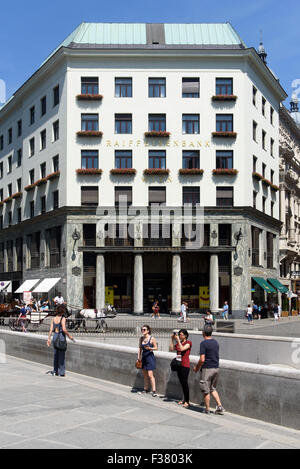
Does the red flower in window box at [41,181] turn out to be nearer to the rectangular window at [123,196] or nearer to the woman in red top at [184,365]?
the rectangular window at [123,196]

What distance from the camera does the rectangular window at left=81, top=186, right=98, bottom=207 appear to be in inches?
1838

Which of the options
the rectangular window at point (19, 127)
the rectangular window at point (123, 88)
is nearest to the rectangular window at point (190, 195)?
the rectangular window at point (123, 88)

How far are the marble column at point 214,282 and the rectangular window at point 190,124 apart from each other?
10.3m

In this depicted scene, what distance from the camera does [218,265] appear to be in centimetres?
4638

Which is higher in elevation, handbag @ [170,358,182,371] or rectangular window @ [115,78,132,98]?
rectangular window @ [115,78,132,98]

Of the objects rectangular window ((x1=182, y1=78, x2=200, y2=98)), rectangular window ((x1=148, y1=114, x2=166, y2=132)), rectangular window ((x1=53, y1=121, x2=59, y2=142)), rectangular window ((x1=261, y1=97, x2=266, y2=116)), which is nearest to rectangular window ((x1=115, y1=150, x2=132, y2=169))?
rectangular window ((x1=148, y1=114, x2=166, y2=132))

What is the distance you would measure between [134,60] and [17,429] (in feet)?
138

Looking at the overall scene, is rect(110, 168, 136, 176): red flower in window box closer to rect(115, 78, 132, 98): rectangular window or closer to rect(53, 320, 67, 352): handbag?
rect(115, 78, 132, 98): rectangular window

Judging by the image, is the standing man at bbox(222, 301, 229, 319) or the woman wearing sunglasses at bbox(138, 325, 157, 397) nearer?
the woman wearing sunglasses at bbox(138, 325, 157, 397)

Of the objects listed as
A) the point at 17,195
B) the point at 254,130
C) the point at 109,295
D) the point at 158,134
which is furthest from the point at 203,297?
the point at 17,195

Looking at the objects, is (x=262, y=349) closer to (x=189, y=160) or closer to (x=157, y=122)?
(x=189, y=160)

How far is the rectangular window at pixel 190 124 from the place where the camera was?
47.3 m

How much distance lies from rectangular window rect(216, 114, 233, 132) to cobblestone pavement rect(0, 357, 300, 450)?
3644cm

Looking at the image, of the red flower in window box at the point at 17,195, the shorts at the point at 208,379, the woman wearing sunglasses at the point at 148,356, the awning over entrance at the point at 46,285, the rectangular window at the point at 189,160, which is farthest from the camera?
the red flower in window box at the point at 17,195
